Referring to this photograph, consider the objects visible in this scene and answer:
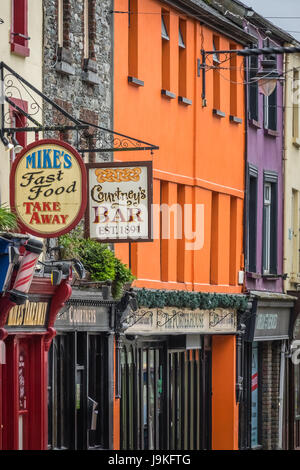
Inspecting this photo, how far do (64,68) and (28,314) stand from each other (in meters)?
4.87

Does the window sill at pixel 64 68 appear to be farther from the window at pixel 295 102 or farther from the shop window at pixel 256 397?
the window at pixel 295 102

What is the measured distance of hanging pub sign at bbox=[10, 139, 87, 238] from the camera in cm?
2392

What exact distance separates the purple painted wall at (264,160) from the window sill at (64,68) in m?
10.9

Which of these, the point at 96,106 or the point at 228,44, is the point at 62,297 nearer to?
the point at 96,106

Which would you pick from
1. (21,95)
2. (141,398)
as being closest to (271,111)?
(141,398)

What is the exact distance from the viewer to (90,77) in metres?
29.5

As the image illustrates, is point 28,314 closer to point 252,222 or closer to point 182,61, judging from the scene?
point 182,61

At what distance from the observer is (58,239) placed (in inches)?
1100

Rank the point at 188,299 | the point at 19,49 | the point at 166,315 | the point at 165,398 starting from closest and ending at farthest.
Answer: the point at 19,49, the point at 166,315, the point at 188,299, the point at 165,398

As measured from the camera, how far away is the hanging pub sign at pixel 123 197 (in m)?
26.9

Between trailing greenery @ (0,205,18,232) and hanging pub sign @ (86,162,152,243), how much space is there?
3.31 meters

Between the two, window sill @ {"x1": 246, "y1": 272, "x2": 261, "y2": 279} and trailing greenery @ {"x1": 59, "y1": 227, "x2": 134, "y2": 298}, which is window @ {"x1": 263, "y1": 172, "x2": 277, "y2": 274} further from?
trailing greenery @ {"x1": 59, "y1": 227, "x2": 134, "y2": 298}

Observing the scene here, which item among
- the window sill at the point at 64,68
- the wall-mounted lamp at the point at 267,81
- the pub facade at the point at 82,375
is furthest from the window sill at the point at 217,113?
the window sill at the point at 64,68
